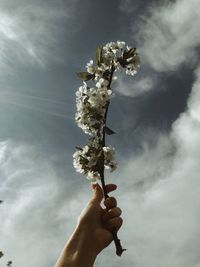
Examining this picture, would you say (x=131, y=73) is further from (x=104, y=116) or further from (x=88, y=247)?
(x=88, y=247)

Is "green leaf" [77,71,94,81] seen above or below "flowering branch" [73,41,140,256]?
above

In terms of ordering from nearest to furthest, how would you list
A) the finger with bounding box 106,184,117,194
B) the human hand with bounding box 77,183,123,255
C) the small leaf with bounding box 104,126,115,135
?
1. the human hand with bounding box 77,183,123,255
2. the finger with bounding box 106,184,117,194
3. the small leaf with bounding box 104,126,115,135

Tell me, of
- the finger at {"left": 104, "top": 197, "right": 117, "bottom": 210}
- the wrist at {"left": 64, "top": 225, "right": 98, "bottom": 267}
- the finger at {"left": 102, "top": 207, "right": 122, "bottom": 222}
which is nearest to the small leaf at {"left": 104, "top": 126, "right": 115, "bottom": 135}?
the finger at {"left": 104, "top": 197, "right": 117, "bottom": 210}

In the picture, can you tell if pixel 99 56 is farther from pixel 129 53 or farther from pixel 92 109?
pixel 92 109

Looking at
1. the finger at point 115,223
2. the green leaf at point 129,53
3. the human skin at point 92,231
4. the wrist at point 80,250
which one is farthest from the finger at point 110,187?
the green leaf at point 129,53

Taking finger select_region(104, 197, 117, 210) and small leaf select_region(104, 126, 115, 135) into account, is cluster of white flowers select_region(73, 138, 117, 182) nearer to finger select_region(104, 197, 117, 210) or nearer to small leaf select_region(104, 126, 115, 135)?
small leaf select_region(104, 126, 115, 135)

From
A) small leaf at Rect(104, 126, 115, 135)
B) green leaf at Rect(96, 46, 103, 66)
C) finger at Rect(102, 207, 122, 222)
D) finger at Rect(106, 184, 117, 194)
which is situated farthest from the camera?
green leaf at Rect(96, 46, 103, 66)

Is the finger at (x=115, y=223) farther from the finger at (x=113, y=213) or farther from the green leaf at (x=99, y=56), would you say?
the green leaf at (x=99, y=56)

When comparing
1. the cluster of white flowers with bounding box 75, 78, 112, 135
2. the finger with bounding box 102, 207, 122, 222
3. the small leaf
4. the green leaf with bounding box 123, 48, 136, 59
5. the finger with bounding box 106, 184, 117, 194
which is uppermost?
the green leaf with bounding box 123, 48, 136, 59
